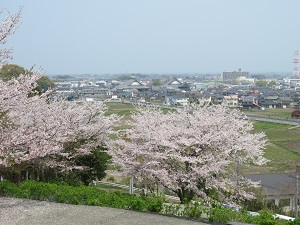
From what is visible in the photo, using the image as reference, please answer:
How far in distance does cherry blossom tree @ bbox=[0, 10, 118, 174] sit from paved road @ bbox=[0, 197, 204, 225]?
831 millimetres

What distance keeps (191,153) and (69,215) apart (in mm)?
4368

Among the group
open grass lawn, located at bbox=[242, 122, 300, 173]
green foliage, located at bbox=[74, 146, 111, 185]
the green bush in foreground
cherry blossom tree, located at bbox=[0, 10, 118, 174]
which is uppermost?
cherry blossom tree, located at bbox=[0, 10, 118, 174]

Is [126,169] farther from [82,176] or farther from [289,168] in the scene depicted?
[289,168]

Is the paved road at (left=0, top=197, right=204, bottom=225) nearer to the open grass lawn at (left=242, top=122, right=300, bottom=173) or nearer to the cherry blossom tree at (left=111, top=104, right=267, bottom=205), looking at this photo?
the cherry blossom tree at (left=111, top=104, right=267, bottom=205)

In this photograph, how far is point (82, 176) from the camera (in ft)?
40.0

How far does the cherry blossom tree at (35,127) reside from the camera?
672 cm

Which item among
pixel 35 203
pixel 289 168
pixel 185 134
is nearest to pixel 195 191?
pixel 185 134

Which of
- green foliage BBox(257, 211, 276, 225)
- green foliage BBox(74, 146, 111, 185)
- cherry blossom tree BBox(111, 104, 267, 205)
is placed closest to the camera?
green foliage BBox(257, 211, 276, 225)

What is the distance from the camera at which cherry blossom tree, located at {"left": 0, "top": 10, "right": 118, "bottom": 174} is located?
672 centimetres

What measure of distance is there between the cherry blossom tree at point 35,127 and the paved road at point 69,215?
32.7 inches

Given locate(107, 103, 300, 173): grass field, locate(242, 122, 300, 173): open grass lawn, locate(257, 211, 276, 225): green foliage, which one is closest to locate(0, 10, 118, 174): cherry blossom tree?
locate(257, 211, 276, 225): green foliage

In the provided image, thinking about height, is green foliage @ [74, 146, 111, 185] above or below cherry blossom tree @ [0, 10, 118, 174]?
below

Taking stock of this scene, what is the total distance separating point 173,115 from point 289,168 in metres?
14.7

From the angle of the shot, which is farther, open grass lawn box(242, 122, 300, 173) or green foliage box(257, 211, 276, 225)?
open grass lawn box(242, 122, 300, 173)
